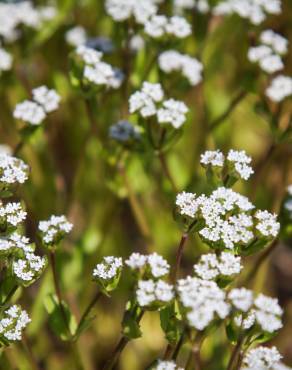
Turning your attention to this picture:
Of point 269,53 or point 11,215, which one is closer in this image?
point 11,215

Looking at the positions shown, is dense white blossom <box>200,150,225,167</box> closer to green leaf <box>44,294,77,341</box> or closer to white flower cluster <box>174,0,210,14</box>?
green leaf <box>44,294,77,341</box>

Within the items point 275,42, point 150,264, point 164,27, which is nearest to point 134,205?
point 164,27

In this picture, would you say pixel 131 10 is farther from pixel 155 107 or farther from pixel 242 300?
pixel 242 300

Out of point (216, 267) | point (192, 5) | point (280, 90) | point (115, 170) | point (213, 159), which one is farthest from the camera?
point (192, 5)

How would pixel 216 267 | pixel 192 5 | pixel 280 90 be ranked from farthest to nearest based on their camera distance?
pixel 192 5, pixel 280 90, pixel 216 267

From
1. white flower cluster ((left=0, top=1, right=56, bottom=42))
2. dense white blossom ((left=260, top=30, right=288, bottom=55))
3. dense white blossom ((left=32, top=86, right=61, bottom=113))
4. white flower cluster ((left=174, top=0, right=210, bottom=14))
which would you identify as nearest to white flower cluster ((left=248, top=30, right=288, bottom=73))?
dense white blossom ((left=260, top=30, right=288, bottom=55))

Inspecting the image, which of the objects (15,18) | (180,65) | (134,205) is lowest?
(134,205)
